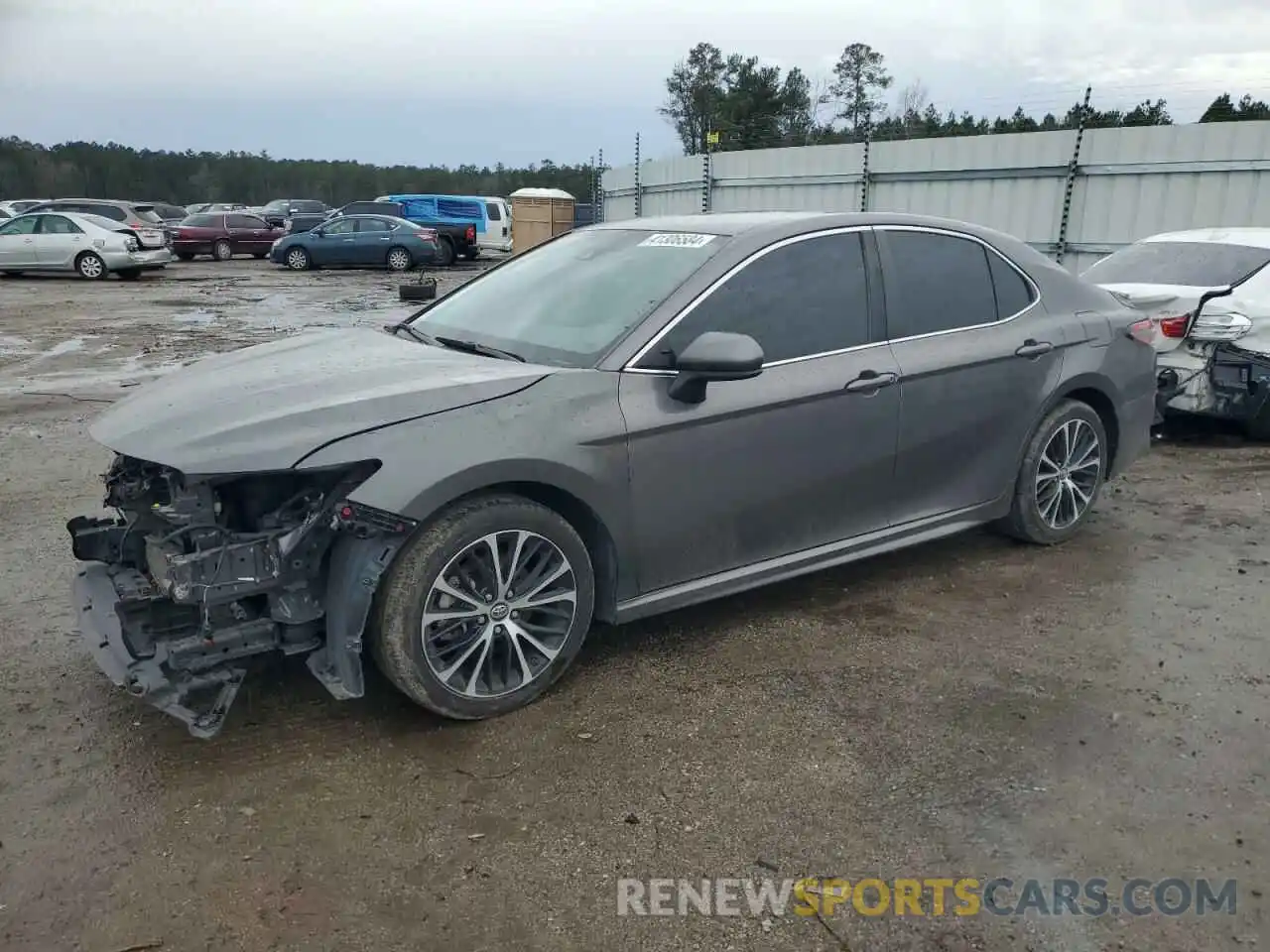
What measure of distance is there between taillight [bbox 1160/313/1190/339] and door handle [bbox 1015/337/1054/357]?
9.51 ft

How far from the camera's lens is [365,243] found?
26438mm

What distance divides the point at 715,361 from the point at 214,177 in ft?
274

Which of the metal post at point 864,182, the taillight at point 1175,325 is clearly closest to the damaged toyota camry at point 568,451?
the taillight at point 1175,325

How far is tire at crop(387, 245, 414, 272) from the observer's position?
86.7 ft

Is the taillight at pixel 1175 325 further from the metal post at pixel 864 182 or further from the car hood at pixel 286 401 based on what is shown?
the metal post at pixel 864 182

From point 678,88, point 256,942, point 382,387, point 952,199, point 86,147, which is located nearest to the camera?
point 256,942

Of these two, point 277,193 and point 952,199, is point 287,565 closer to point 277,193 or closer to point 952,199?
point 952,199

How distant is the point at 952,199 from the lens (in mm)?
14281

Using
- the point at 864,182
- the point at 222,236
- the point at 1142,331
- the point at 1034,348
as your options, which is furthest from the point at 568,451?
the point at 222,236

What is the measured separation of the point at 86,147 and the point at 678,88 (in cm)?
4437

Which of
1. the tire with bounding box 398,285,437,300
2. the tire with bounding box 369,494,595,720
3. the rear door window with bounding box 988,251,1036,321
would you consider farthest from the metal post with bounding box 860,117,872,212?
the tire with bounding box 369,494,595,720

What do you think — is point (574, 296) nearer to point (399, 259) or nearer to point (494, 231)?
point (399, 259)

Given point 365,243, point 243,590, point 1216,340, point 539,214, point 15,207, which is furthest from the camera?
point 15,207

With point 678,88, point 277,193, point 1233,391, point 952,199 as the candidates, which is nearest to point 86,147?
point 277,193
